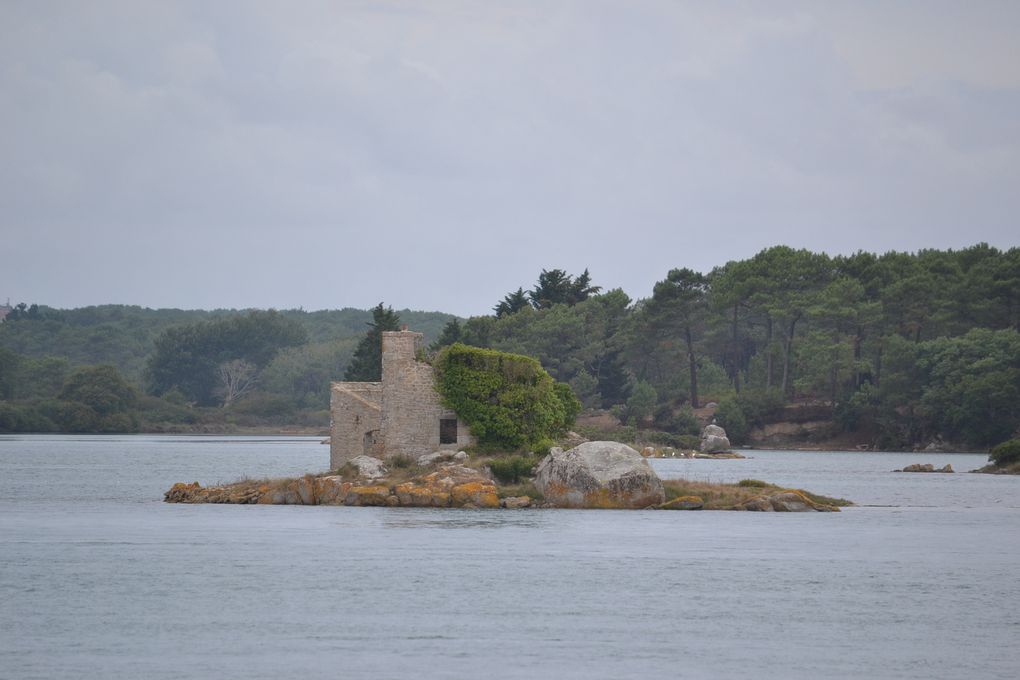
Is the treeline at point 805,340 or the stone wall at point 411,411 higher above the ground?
the treeline at point 805,340

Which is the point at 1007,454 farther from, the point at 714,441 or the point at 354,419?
the point at 354,419

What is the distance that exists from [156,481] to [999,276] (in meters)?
66.2

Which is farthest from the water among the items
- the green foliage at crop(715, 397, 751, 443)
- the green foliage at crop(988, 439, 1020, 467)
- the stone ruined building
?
the green foliage at crop(715, 397, 751, 443)

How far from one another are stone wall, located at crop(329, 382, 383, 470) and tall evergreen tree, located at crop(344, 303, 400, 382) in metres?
43.0

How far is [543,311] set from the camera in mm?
120125

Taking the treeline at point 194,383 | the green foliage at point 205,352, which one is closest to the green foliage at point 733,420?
the treeline at point 194,383

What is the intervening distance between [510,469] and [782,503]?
30.1 feet

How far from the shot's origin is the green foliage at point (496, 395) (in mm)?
48000

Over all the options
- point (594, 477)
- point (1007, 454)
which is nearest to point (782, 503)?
point (594, 477)

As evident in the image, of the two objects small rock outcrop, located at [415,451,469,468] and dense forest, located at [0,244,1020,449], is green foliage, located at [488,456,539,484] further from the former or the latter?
dense forest, located at [0,244,1020,449]

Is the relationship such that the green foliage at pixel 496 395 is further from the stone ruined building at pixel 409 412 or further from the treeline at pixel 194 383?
the treeline at pixel 194 383

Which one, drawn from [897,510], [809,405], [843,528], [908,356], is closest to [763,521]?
[843,528]

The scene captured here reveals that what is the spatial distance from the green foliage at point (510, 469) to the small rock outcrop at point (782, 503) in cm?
754

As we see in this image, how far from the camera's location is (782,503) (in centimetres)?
4872
